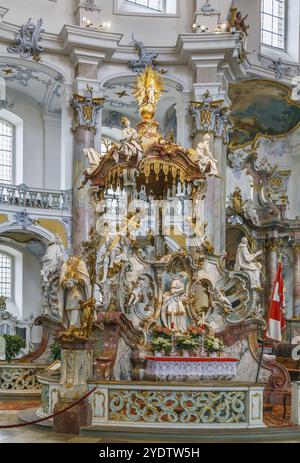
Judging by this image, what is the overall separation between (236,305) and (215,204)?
16.8 ft

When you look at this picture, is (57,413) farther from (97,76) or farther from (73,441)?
(97,76)

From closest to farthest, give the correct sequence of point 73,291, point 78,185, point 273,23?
point 73,291 < point 78,185 < point 273,23

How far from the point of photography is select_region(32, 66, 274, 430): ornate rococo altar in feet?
39.4

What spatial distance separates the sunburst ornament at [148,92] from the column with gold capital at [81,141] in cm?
580

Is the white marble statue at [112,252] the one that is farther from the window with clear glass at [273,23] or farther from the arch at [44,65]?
the window with clear glass at [273,23]

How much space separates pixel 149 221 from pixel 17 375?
4.24 meters

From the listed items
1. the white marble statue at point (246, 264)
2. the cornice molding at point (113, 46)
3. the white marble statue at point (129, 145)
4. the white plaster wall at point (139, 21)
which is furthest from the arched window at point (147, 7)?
the white marble statue at point (246, 264)

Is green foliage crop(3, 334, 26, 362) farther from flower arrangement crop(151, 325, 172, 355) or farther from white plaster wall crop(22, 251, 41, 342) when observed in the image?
flower arrangement crop(151, 325, 172, 355)

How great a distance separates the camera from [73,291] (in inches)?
495

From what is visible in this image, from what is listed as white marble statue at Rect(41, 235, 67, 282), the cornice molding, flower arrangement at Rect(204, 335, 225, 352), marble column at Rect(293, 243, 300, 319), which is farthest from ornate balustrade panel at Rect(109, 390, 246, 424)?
marble column at Rect(293, 243, 300, 319)

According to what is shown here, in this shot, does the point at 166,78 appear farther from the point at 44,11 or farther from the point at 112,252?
the point at 112,252

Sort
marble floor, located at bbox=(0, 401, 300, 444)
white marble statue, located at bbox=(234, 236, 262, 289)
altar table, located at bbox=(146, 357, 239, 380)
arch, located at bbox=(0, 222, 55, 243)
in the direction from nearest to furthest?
1. marble floor, located at bbox=(0, 401, 300, 444)
2. altar table, located at bbox=(146, 357, 239, 380)
3. white marble statue, located at bbox=(234, 236, 262, 289)
4. arch, located at bbox=(0, 222, 55, 243)

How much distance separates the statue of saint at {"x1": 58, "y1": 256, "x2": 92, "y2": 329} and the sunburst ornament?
4530 mm

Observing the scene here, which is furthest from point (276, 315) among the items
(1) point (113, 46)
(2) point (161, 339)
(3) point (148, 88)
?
(1) point (113, 46)
